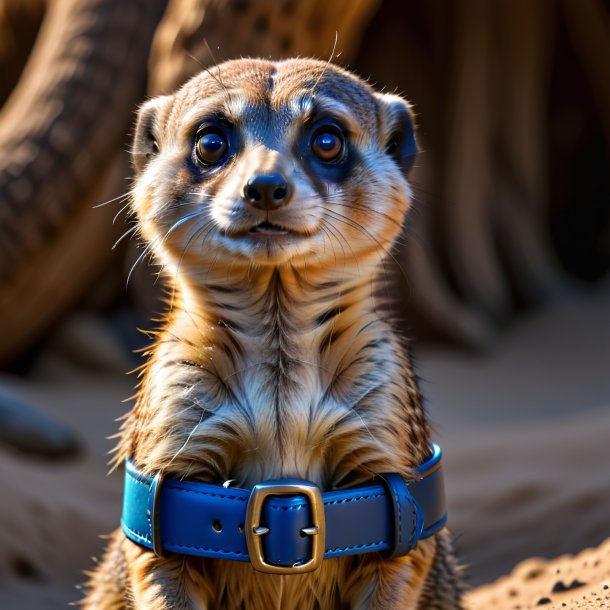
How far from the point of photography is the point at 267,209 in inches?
66.1

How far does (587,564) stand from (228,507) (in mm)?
1318

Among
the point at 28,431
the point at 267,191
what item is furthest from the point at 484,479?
the point at 267,191

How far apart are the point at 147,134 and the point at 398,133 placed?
0.57 meters

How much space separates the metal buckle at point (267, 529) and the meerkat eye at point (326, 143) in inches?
25.4

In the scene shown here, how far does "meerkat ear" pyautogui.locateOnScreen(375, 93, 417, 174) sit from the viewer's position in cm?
209

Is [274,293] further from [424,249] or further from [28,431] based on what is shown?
[424,249]

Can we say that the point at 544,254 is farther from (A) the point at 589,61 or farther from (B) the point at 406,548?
(B) the point at 406,548

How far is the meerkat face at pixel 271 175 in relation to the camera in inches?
67.1

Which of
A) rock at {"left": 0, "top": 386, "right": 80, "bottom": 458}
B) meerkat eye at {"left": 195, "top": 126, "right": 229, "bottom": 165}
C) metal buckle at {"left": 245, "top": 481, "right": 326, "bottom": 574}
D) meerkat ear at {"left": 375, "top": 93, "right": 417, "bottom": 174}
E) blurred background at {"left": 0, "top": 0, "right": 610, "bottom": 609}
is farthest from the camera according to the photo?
rock at {"left": 0, "top": 386, "right": 80, "bottom": 458}

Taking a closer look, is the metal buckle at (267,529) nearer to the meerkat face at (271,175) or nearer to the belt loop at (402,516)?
the belt loop at (402,516)

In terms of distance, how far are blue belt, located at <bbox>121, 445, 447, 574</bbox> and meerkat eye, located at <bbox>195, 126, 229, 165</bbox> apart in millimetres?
630

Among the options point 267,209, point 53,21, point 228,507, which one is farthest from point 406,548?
point 53,21

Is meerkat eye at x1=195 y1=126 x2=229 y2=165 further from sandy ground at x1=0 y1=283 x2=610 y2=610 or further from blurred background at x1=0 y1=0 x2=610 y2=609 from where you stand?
sandy ground at x1=0 y1=283 x2=610 y2=610

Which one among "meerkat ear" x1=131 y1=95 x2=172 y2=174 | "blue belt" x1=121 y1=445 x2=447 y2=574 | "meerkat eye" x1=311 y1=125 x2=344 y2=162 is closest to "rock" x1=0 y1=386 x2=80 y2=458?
"meerkat ear" x1=131 y1=95 x2=172 y2=174
